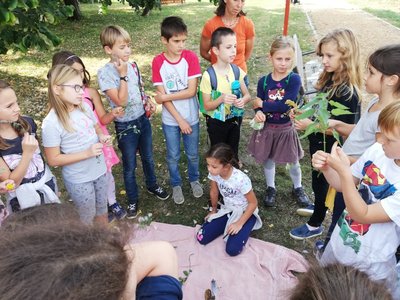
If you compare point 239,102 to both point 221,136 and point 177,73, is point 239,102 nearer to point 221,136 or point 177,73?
point 221,136

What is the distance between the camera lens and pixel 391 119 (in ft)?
5.57

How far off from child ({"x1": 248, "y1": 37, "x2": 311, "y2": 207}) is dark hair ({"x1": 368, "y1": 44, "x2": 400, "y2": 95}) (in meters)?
0.99

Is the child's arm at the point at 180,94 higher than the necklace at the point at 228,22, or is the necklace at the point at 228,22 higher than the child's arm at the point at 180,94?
the necklace at the point at 228,22

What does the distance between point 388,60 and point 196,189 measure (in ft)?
7.73

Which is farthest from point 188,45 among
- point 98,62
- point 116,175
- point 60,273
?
point 60,273

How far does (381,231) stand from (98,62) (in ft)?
29.0

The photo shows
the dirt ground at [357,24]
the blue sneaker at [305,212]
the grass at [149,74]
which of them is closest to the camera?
the blue sneaker at [305,212]

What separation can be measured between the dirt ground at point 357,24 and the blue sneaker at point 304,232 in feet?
22.3

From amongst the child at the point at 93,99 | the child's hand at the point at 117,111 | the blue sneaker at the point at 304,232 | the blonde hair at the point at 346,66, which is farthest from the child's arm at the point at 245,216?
the child's hand at the point at 117,111

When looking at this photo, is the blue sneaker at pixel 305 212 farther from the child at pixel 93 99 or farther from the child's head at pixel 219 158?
the child at pixel 93 99

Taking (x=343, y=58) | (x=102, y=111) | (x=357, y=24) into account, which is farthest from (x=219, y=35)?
(x=357, y=24)

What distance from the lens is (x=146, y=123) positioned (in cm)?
345

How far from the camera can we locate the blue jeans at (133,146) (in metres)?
3.25

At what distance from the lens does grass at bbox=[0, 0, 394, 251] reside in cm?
362
